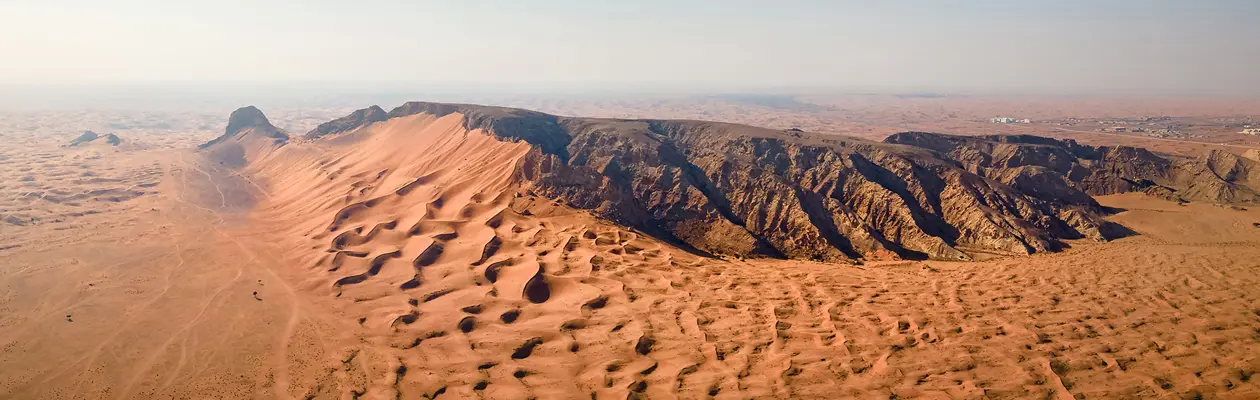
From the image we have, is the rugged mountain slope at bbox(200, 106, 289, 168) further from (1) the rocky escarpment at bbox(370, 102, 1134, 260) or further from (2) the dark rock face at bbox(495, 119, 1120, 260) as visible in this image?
(2) the dark rock face at bbox(495, 119, 1120, 260)

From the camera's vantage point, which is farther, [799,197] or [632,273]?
[799,197]

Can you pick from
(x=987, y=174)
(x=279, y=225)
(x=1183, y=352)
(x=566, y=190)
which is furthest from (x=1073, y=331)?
(x=279, y=225)

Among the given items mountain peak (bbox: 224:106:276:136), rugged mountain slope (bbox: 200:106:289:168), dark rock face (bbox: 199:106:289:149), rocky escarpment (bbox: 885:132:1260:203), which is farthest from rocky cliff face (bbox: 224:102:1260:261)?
mountain peak (bbox: 224:106:276:136)

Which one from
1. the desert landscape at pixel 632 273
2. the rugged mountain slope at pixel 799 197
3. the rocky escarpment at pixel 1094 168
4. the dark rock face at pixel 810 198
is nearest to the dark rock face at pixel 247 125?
the desert landscape at pixel 632 273

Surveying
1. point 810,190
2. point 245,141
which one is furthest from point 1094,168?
point 245,141

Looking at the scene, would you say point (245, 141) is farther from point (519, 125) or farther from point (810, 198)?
point (810, 198)

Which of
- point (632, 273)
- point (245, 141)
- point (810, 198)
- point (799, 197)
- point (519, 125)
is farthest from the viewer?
point (245, 141)

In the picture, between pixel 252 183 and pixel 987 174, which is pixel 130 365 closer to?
pixel 252 183

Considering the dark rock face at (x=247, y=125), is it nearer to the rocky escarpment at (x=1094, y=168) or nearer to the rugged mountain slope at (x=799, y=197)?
the rugged mountain slope at (x=799, y=197)
